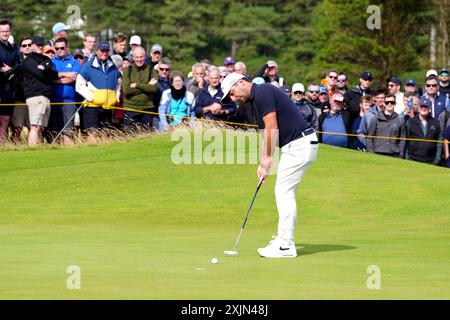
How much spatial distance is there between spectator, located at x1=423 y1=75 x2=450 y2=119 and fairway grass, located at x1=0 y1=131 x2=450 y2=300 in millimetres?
2457

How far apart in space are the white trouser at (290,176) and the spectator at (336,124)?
35.0 ft

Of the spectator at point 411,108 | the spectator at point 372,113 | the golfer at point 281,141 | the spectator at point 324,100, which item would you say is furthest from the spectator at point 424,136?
the golfer at point 281,141

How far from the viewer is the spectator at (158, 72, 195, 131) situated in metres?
23.2

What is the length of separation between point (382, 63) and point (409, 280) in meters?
54.0

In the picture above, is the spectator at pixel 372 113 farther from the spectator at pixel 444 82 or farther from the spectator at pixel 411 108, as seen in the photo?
the spectator at pixel 444 82

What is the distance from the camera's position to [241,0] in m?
125

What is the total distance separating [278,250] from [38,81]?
33.9 ft

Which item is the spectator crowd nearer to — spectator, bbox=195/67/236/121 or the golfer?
A: spectator, bbox=195/67/236/121

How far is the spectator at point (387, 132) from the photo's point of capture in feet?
77.5

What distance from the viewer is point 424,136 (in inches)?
944

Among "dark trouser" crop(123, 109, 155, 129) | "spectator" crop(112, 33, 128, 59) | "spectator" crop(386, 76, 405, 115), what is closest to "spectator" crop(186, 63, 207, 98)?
"dark trouser" crop(123, 109, 155, 129)

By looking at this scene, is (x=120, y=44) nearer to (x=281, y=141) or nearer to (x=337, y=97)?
(x=337, y=97)

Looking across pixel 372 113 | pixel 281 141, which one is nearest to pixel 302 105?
pixel 372 113
